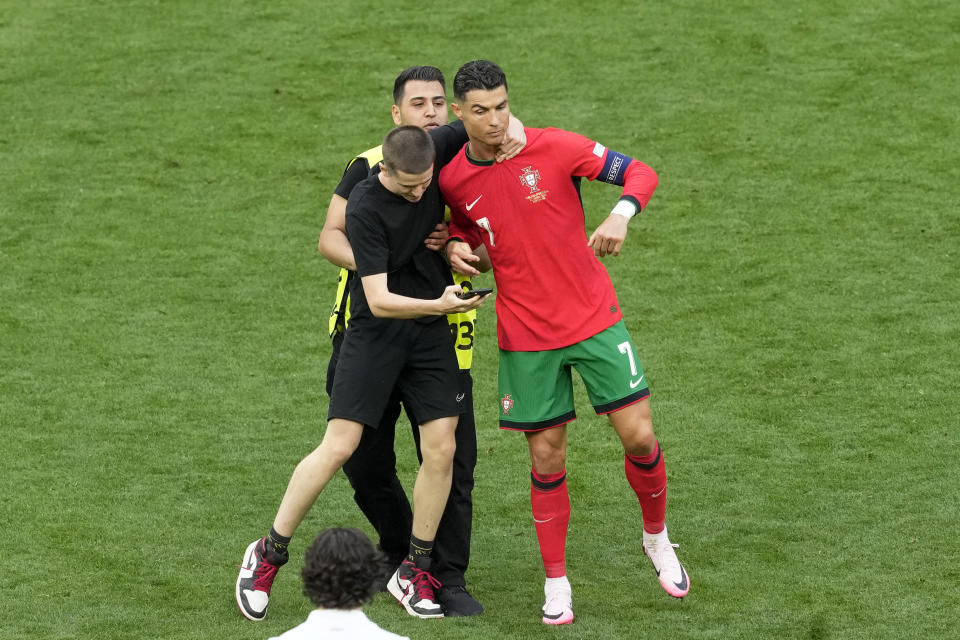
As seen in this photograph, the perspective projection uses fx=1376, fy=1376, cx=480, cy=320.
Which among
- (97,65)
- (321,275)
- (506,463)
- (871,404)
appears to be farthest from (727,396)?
(97,65)

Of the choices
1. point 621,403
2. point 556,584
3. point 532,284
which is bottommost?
point 556,584

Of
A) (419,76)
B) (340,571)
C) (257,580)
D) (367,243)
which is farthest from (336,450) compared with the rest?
(340,571)

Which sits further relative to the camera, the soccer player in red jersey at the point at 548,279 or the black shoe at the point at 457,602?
the black shoe at the point at 457,602

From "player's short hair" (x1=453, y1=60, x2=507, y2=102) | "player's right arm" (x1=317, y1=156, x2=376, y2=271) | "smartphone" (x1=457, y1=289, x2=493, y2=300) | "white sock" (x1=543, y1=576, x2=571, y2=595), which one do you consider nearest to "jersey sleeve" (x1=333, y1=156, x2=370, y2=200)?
"player's right arm" (x1=317, y1=156, x2=376, y2=271)

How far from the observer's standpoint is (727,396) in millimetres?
8414

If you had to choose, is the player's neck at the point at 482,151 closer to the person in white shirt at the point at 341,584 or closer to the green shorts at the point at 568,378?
the green shorts at the point at 568,378

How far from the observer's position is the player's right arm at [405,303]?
5328mm

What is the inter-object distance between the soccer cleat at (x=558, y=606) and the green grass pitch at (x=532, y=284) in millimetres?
103

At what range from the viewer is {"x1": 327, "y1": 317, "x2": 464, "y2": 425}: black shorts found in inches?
223

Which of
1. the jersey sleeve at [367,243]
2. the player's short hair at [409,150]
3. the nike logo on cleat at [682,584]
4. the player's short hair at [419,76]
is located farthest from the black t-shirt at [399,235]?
the nike logo on cleat at [682,584]

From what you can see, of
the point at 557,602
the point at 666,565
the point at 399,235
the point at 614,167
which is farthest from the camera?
the point at 666,565

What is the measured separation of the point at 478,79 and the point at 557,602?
2.21m

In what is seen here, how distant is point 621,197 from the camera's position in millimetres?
5680

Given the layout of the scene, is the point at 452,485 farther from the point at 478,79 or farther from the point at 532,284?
the point at 478,79
